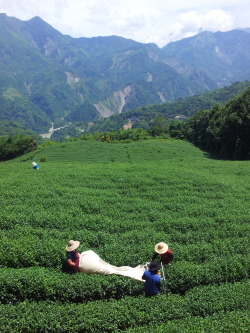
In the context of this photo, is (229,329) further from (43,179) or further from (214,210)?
(43,179)

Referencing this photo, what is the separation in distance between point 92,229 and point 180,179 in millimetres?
12232

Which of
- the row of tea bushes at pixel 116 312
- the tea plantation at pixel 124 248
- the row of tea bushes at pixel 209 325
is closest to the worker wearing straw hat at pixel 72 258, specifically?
the tea plantation at pixel 124 248

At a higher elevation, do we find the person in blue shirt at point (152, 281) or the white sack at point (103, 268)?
the person in blue shirt at point (152, 281)

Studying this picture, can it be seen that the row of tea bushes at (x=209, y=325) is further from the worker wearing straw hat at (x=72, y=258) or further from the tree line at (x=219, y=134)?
the tree line at (x=219, y=134)

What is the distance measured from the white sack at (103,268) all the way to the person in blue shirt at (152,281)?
0.97 m

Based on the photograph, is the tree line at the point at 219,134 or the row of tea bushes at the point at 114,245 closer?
the row of tea bushes at the point at 114,245

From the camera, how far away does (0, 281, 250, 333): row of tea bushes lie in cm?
1027

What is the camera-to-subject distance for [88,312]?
10.9 meters

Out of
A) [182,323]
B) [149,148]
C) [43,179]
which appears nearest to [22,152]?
[149,148]

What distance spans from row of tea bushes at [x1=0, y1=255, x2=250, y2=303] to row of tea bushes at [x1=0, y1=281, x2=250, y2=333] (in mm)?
574

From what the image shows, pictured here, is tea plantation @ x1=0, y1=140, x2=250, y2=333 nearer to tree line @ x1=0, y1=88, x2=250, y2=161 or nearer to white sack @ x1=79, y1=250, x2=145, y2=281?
white sack @ x1=79, y1=250, x2=145, y2=281

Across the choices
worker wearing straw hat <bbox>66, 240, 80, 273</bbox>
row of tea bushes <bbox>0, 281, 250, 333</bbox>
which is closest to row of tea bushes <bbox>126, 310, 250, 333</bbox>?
row of tea bushes <bbox>0, 281, 250, 333</bbox>

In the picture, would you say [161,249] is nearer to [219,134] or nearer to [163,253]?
[163,253]

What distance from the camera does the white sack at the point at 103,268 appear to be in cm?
1302
